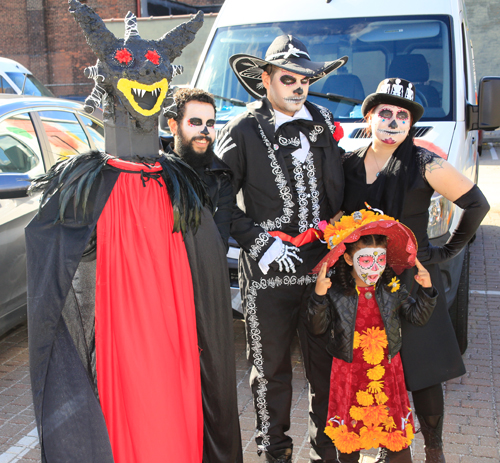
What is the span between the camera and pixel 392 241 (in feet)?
9.18

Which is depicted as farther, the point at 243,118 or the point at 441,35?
the point at 441,35

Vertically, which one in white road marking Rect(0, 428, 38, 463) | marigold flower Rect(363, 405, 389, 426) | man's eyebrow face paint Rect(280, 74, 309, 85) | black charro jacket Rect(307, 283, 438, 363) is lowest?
white road marking Rect(0, 428, 38, 463)

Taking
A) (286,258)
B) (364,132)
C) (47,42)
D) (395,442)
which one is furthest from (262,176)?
(47,42)

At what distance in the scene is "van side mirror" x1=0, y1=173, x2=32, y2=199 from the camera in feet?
12.7

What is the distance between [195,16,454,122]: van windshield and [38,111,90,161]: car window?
4.44 ft

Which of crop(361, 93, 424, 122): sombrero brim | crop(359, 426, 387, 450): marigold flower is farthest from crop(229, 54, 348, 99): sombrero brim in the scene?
crop(359, 426, 387, 450): marigold flower

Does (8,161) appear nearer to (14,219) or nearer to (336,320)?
(14,219)

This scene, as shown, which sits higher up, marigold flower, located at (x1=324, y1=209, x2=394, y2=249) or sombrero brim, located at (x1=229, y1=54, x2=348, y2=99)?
sombrero brim, located at (x1=229, y1=54, x2=348, y2=99)

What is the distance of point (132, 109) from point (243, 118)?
88 cm

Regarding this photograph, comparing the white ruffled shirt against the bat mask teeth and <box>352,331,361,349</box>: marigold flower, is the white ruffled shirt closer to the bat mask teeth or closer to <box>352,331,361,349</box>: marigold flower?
<box>352,331,361,349</box>: marigold flower

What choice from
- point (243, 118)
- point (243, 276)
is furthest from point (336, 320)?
point (243, 118)

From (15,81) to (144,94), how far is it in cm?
1267

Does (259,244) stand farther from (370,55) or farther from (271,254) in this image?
(370,55)

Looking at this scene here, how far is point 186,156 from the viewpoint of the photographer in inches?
105
